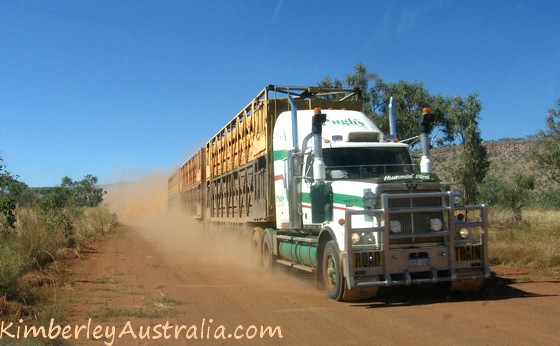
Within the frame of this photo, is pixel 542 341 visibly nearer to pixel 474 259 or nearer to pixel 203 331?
pixel 474 259

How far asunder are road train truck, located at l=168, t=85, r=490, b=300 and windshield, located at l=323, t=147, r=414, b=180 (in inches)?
0.8

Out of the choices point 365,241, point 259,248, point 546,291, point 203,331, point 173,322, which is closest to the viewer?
point 203,331

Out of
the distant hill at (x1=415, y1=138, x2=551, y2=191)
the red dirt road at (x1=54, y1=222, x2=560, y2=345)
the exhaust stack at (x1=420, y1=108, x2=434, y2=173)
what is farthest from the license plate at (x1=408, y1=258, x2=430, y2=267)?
the distant hill at (x1=415, y1=138, x2=551, y2=191)

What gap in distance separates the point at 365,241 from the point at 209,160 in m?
14.3

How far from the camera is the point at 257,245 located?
1423cm

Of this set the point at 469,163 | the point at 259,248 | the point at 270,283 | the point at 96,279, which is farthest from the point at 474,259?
the point at 469,163

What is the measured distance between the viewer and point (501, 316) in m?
7.35

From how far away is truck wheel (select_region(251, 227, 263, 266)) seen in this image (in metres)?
14.0

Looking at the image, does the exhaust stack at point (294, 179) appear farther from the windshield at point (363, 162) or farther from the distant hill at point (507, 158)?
the distant hill at point (507, 158)

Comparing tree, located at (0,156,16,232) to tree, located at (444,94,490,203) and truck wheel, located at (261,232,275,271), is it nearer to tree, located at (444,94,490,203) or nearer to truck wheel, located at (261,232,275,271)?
truck wheel, located at (261,232,275,271)

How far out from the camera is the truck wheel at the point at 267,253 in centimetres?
1295

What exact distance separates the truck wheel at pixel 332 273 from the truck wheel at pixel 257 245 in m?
4.71

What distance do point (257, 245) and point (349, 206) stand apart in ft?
19.0

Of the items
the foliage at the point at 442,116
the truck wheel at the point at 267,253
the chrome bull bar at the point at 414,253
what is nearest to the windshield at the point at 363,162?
the chrome bull bar at the point at 414,253
